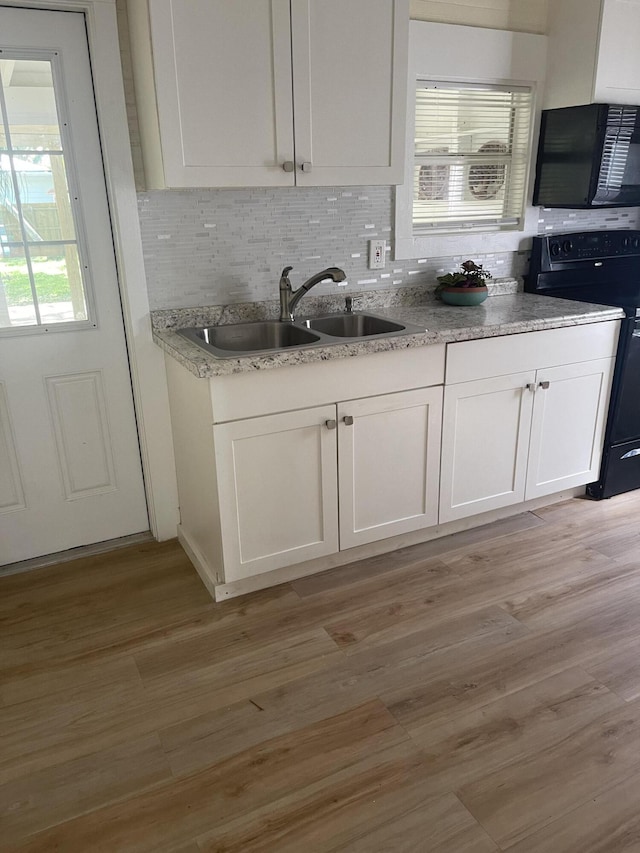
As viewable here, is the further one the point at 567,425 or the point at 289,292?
the point at 567,425

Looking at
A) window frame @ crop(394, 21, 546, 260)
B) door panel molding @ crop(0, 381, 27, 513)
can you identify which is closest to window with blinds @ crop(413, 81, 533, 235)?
window frame @ crop(394, 21, 546, 260)

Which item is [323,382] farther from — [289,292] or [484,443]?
[484,443]

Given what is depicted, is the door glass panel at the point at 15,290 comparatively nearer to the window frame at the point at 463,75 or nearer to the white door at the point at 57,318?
the white door at the point at 57,318

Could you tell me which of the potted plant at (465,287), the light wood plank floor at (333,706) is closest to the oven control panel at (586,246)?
the potted plant at (465,287)

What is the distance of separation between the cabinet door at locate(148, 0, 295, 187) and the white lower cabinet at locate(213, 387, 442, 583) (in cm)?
85

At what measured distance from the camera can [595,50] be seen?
2.74 meters

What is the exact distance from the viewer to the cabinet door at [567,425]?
274 centimetres

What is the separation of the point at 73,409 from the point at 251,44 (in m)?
1.46

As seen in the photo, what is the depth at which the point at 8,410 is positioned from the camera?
242 cm

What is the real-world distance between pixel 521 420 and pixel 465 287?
0.65 m

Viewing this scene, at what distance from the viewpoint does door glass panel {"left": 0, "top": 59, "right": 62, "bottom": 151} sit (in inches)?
85.0

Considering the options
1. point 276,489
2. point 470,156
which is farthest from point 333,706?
point 470,156

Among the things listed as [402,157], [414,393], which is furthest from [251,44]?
[414,393]

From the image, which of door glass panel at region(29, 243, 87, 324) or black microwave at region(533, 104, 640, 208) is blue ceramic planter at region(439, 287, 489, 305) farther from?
door glass panel at region(29, 243, 87, 324)
